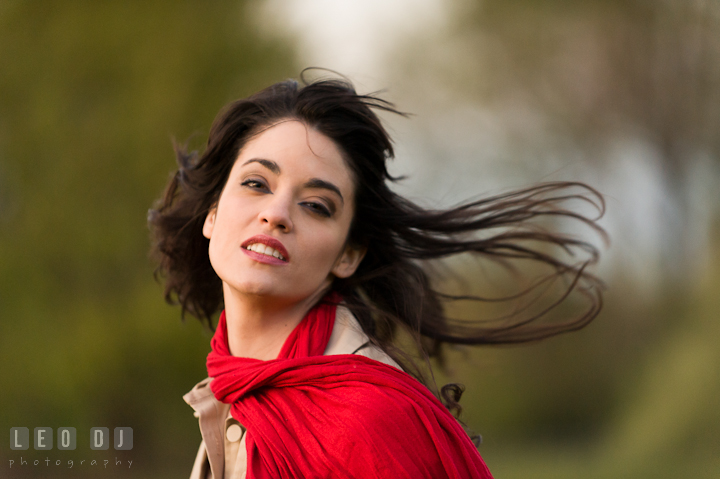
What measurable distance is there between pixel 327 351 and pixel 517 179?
677cm

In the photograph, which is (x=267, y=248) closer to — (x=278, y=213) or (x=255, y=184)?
(x=278, y=213)

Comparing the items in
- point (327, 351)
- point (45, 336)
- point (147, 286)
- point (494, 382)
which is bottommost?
point (494, 382)

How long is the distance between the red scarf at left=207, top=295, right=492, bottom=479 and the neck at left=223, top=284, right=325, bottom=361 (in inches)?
3.5

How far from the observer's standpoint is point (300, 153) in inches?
78.7

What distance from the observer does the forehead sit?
78.1 inches

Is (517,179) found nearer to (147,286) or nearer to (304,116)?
(147,286)

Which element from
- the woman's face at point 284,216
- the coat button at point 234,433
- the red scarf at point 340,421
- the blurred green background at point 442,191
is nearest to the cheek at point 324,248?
the woman's face at point 284,216

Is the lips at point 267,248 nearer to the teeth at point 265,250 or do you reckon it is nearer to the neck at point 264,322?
the teeth at point 265,250

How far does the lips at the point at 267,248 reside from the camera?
1.90 metres

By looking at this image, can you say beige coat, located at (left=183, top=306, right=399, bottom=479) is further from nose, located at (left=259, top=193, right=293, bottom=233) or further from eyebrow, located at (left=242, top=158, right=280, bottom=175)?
eyebrow, located at (left=242, top=158, right=280, bottom=175)

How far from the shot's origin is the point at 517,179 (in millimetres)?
8258

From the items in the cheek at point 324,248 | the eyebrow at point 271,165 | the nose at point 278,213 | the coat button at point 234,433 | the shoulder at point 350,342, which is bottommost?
the coat button at point 234,433

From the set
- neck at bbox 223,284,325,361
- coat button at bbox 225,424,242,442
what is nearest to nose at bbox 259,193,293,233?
neck at bbox 223,284,325,361

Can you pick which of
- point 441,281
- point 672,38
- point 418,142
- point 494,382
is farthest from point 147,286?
point 672,38
